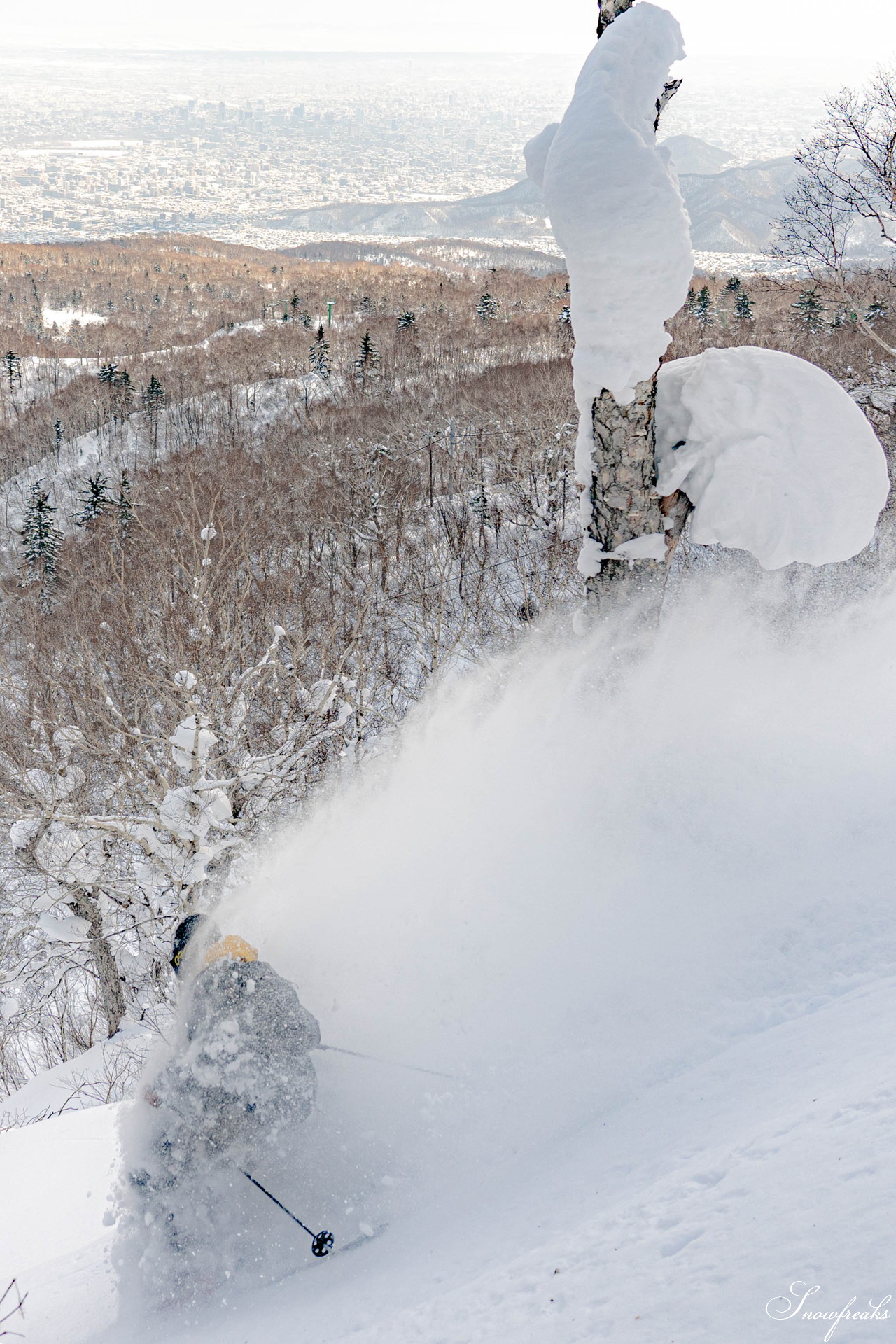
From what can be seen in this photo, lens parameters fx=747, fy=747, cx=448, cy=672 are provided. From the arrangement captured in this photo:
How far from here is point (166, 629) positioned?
13820 millimetres

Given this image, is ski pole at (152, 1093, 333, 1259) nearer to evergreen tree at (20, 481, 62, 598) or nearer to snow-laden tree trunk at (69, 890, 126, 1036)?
snow-laden tree trunk at (69, 890, 126, 1036)

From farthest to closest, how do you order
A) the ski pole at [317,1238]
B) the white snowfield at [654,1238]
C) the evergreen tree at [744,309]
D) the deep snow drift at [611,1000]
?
the evergreen tree at [744,309]
the ski pole at [317,1238]
the deep snow drift at [611,1000]
the white snowfield at [654,1238]

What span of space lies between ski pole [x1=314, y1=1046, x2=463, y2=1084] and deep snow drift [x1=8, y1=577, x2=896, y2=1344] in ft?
0.13

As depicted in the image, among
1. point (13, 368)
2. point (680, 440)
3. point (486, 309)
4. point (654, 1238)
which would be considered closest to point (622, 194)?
point (680, 440)

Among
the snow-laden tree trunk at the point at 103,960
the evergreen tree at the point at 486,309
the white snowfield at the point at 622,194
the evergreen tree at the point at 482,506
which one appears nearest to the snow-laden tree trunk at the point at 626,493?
the white snowfield at the point at 622,194

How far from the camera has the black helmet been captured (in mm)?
6176

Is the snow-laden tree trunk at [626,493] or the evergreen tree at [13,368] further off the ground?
the evergreen tree at [13,368]

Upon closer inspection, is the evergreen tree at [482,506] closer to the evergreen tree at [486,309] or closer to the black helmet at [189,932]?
the black helmet at [189,932]

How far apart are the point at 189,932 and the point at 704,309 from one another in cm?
5596

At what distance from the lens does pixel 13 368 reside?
95.6 m

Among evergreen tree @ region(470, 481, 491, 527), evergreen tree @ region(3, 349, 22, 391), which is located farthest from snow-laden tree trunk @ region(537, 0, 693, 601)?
evergreen tree @ region(3, 349, 22, 391)

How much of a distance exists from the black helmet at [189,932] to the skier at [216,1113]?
1851 mm

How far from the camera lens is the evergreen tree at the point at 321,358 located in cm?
7475

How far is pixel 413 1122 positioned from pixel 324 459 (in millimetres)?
32373
